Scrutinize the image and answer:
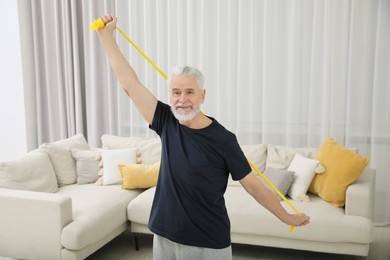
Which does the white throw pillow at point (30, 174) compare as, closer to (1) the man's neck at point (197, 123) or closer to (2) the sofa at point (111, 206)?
(2) the sofa at point (111, 206)

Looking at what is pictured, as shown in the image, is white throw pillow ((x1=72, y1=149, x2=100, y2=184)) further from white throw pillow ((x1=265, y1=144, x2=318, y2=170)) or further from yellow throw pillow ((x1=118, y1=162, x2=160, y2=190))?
white throw pillow ((x1=265, y1=144, x2=318, y2=170))

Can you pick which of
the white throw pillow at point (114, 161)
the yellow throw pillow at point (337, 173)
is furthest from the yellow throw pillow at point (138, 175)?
the yellow throw pillow at point (337, 173)

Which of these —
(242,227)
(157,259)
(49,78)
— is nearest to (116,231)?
(242,227)

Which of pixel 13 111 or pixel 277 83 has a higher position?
pixel 277 83

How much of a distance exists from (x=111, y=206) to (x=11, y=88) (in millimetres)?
2423

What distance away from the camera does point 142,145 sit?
4.23 m

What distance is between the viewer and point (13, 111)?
5.17m

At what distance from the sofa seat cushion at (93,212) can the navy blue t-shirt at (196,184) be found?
4.42 ft

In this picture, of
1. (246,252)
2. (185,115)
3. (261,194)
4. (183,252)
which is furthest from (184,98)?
(246,252)

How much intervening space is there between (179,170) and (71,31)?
3.61 metres

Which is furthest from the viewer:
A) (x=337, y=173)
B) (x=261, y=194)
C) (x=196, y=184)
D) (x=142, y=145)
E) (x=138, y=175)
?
(x=142, y=145)

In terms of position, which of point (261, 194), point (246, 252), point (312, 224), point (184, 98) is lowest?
point (246, 252)

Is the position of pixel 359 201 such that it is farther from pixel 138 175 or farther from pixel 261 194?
pixel 138 175

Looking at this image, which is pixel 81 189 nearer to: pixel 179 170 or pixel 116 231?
pixel 116 231
